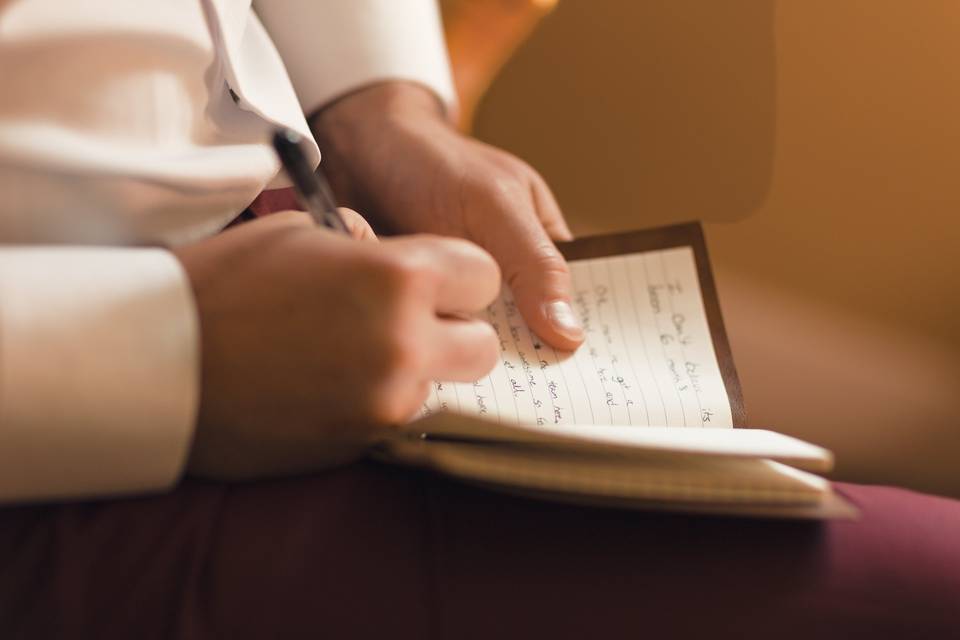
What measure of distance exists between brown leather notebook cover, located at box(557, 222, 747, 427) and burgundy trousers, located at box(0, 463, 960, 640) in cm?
26

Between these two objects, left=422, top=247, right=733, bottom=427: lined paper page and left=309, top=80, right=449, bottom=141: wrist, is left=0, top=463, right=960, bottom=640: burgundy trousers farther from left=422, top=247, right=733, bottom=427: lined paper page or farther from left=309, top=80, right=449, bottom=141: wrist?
left=309, top=80, right=449, bottom=141: wrist

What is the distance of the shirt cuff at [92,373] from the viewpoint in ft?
1.24

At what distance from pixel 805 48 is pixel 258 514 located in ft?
3.19

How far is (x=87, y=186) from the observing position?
1.59 ft

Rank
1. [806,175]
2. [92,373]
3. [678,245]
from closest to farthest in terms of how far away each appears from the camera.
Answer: [92,373] < [678,245] < [806,175]

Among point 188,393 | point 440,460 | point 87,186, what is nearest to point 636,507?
point 440,460

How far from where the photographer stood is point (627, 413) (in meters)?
0.61

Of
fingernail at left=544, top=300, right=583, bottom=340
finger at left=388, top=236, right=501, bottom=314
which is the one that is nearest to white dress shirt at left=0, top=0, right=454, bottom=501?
finger at left=388, top=236, right=501, bottom=314

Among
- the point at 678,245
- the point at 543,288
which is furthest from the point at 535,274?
the point at 678,245

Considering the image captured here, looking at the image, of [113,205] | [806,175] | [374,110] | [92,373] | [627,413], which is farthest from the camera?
[806,175]

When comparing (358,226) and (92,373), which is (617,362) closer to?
(358,226)

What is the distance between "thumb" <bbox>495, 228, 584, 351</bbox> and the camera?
2.15 feet

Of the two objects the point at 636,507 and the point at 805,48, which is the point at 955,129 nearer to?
the point at 805,48

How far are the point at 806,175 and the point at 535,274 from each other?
58 cm
